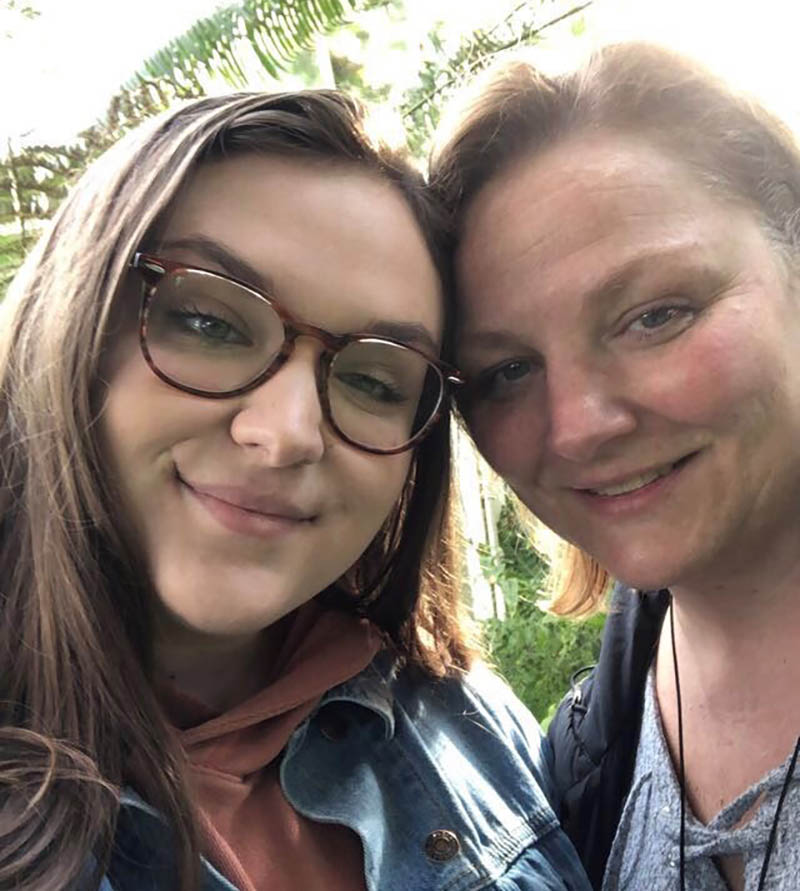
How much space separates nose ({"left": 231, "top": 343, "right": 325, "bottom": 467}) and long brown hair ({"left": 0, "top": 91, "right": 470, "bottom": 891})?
0.68ft

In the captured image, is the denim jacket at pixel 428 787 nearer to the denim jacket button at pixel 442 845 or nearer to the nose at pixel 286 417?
the denim jacket button at pixel 442 845

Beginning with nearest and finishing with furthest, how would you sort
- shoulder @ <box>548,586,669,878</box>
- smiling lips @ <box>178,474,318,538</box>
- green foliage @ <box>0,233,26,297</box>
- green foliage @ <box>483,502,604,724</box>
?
smiling lips @ <box>178,474,318,538</box> < shoulder @ <box>548,586,669,878</box> < green foliage @ <box>0,233,26,297</box> < green foliage @ <box>483,502,604,724</box>

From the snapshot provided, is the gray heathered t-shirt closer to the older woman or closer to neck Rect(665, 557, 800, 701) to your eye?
the older woman

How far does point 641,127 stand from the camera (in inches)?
55.6

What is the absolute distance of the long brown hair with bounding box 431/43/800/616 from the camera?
4.51 feet

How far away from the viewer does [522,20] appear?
396 cm

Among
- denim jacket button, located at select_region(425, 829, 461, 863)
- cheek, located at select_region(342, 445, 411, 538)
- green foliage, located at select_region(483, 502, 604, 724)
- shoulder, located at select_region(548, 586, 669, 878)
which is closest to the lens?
cheek, located at select_region(342, 445, 411, 538)

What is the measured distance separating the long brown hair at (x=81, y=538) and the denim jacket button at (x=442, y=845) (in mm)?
456

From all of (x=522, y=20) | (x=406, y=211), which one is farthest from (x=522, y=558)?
(x=406, y=211)

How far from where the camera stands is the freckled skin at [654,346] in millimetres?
1302

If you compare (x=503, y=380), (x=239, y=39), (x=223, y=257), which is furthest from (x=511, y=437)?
(x=239, y=39)

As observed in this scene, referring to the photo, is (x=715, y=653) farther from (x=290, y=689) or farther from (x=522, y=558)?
(x=522, y=558)

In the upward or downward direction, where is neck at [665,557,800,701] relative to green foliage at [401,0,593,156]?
downward

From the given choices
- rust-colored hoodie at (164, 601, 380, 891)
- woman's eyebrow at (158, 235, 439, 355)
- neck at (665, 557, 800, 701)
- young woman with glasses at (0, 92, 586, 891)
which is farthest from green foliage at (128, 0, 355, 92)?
neck at (665, 557, 800, 701)
